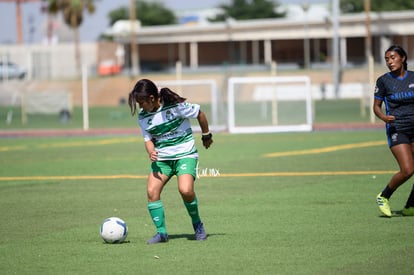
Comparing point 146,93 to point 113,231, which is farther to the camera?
point 113,231

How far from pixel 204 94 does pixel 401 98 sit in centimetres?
3858

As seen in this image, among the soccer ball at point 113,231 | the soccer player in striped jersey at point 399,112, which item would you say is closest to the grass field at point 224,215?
Result: the soccer ball at point 113,231

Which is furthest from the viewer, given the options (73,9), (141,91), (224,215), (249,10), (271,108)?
(249,10)

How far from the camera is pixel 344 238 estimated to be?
35.5 ft

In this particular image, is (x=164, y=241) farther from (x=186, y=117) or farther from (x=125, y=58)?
(x=125, y=58)

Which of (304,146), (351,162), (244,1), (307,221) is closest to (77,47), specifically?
(244,1)

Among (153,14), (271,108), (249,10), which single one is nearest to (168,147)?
(271,108)

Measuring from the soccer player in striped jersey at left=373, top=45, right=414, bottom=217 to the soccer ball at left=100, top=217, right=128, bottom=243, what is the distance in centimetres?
355

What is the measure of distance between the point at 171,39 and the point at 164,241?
230 feet

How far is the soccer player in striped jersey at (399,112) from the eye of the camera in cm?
1230

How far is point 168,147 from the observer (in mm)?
10906

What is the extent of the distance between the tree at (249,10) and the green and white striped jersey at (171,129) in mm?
97798

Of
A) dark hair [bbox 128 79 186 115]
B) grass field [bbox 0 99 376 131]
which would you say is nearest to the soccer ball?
dark hair [bbox 128 79 186 115]

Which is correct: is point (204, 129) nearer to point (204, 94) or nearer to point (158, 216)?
point (158, 216)
